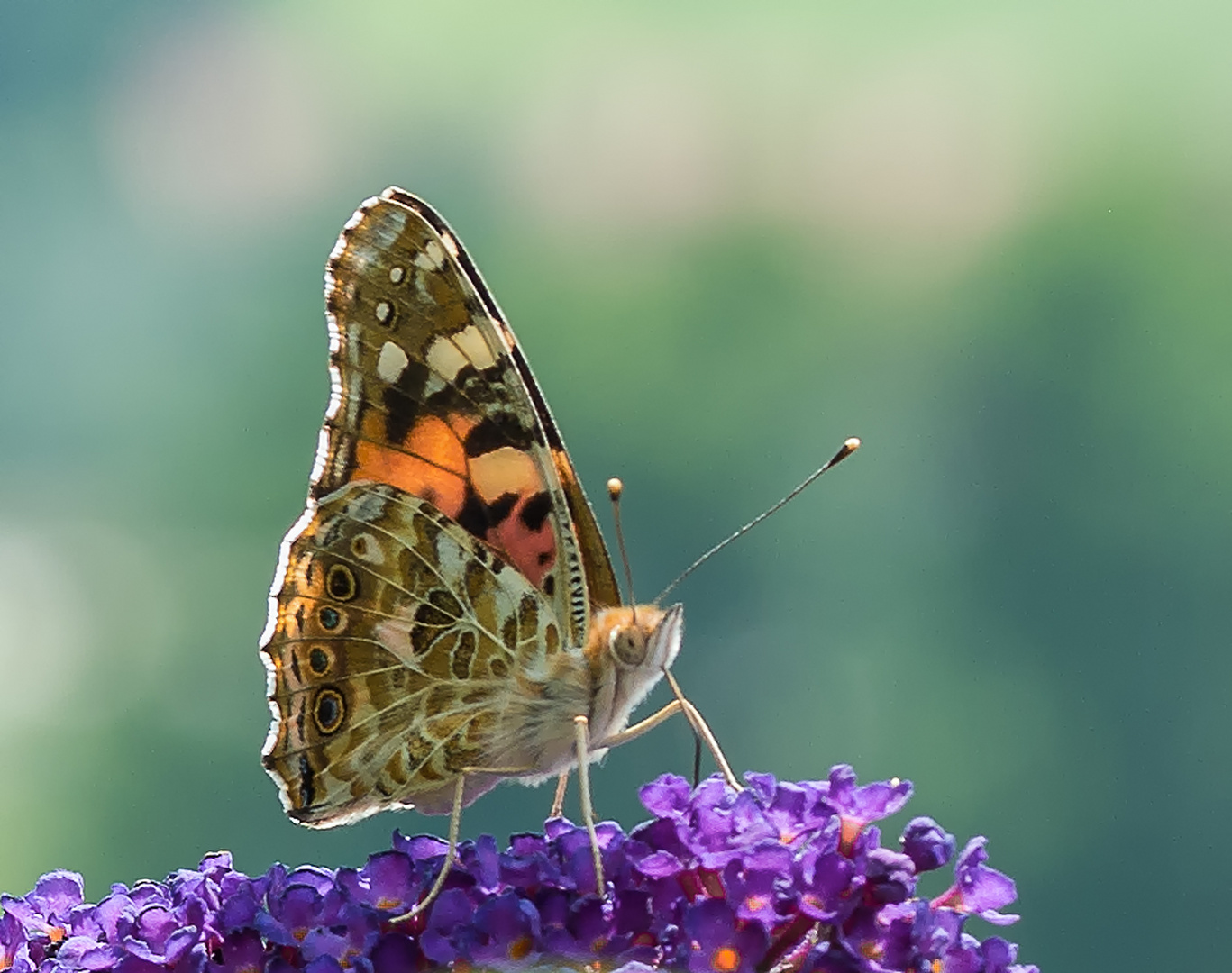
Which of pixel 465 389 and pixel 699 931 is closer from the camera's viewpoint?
pixel 699 931

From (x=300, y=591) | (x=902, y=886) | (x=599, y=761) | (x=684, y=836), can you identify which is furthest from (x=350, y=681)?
(x=902, y=886)

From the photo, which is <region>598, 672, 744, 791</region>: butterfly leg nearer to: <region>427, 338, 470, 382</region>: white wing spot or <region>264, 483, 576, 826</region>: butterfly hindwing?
<region>264, 483, 576, 826</region>: butterfly hindwing

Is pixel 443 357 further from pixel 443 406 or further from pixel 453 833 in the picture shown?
pixel 453 833

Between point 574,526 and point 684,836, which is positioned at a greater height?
point 574,526

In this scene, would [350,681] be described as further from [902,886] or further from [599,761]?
[902,886]

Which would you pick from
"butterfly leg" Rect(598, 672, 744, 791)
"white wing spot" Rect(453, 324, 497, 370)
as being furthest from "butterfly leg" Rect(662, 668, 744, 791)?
"white wing spot" Rect(453, 324, 497, 370)

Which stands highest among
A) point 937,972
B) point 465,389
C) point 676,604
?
point 465,389
